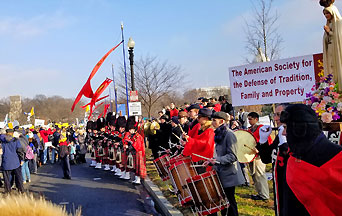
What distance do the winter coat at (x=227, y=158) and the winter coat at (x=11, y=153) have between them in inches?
294

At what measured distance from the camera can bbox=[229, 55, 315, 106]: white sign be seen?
6.01m

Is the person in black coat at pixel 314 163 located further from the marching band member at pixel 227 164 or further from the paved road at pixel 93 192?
the paved road at pixel 93 192

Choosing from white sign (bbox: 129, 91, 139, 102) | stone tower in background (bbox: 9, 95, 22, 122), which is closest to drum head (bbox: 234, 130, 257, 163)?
white sign (bbox: 129, 91, 139, 102)

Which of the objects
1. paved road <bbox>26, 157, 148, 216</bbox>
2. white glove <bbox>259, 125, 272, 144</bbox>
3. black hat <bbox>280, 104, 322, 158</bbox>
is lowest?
paved road <bbox>26, 157, 148, 216</bbox>

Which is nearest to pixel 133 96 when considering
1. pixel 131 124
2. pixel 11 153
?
pixel 131 124

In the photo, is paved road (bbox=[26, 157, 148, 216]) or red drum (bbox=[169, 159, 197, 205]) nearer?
red drum (bbox=[169, 159, 197, 205])

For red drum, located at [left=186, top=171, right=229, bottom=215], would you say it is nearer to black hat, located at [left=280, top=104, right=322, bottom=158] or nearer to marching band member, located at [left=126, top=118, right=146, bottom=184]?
black hat, located at [left=280, top=104, right=322, bottom=158]

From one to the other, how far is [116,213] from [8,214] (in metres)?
6.11

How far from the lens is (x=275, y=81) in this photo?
614cm

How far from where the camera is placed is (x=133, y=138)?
11641mm

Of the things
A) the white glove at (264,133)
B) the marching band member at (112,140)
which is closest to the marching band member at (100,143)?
the marching band member at (112,140)

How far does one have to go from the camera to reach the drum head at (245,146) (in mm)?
5914

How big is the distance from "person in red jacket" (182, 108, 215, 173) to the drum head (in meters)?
0.64

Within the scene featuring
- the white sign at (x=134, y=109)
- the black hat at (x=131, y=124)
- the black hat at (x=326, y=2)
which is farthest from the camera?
the white sign at (x=134, y=109)
